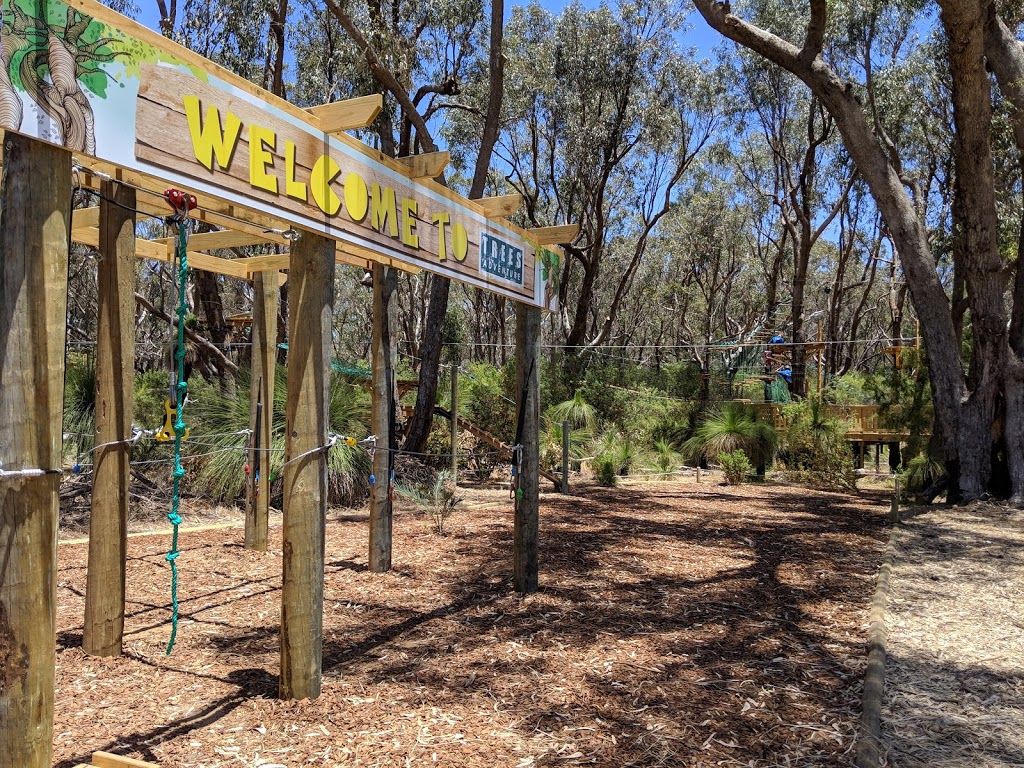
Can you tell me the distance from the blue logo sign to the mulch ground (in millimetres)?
2187

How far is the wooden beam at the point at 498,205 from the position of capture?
4949 millimetres

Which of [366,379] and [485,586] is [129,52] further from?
[366,379]

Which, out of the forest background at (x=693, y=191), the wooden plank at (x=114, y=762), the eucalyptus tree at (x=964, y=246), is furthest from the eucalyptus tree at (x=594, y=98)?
the wooden plank at (x=114, y=762)

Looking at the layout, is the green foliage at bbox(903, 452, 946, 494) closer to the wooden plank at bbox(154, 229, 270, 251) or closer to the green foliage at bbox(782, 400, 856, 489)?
the green foliage at bbox(782, 400, 856, 489)

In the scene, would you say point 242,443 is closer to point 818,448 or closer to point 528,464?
point 528,464

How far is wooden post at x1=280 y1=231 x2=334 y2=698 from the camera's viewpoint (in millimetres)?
3527

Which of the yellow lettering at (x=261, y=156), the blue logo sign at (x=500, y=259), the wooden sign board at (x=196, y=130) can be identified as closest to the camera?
the wooden sign board at (x=196, y=130)

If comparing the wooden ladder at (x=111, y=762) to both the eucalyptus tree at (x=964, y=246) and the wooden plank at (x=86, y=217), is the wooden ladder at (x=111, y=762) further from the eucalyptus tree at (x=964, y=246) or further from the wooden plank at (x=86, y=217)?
the eucalyptus tree at (x=964, y=246)

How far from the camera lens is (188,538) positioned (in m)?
7.31

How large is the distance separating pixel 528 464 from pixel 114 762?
10.9 feet

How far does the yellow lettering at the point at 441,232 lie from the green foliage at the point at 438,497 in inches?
159

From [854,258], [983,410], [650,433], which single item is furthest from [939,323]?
[854,258]

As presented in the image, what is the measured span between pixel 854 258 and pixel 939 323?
1178 inches

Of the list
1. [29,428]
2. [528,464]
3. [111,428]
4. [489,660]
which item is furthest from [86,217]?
[489,660]
